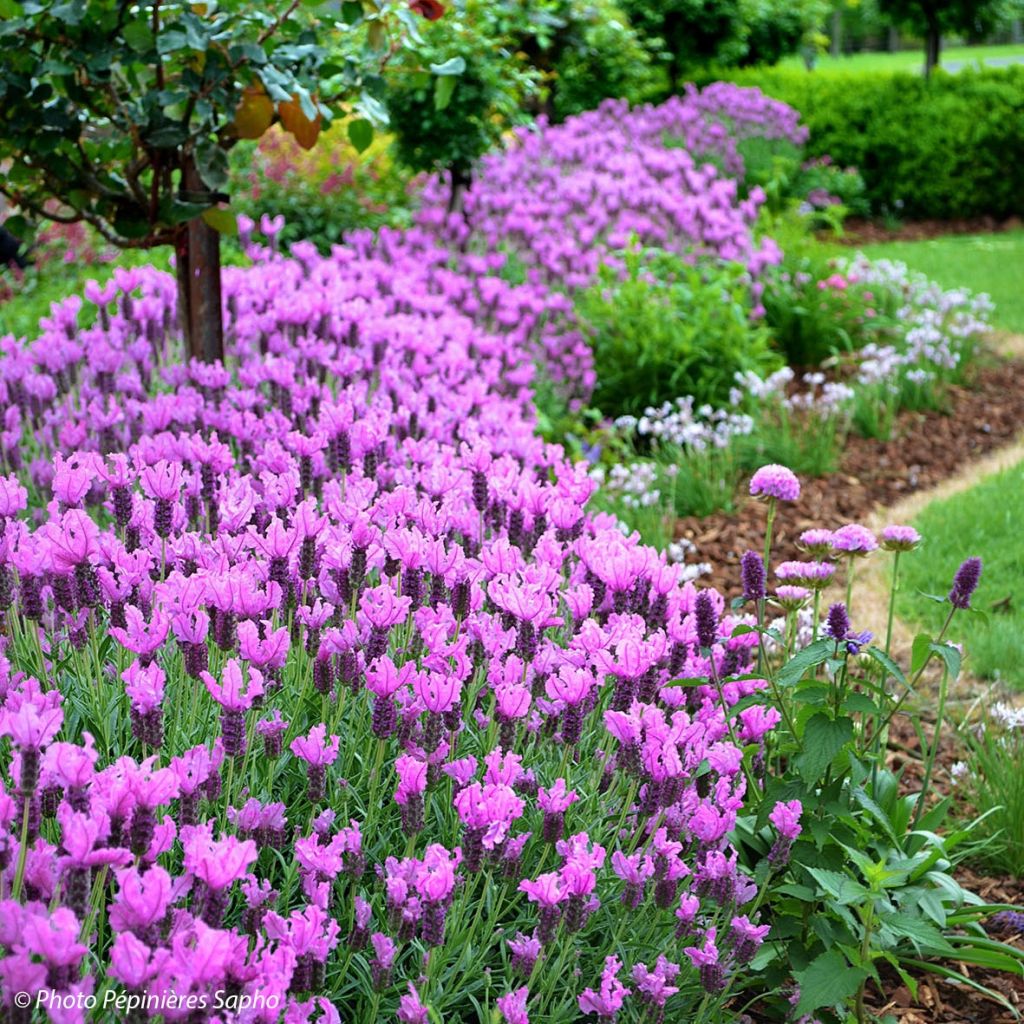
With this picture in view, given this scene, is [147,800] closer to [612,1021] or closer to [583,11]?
[612,1021]

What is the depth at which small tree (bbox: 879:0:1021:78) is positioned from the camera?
18.1m

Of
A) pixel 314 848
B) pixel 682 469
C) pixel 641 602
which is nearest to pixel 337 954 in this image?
pixel 314 848

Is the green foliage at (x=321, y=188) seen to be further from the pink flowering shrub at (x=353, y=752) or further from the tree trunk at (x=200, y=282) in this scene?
the pink flowering shrub at (x=353, y=752)

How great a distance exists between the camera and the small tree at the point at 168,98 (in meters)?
3.86

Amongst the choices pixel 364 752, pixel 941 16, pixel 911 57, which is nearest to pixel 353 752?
pixel 364 752

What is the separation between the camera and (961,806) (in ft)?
11.9

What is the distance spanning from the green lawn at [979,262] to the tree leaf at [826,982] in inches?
301

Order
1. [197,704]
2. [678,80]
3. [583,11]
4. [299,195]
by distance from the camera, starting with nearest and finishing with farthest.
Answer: [197,704] < [299,195] < [583,11] < [678,80]

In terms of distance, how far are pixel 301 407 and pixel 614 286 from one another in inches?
136

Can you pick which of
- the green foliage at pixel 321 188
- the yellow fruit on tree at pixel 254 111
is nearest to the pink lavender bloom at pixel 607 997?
the yellow fruit on tree at pixel 254 111

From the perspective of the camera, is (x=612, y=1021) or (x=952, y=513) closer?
(x=612, y=1021)

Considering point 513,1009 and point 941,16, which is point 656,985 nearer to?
point 513,1009

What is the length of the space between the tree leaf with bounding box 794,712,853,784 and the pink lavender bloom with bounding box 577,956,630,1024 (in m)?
0.61

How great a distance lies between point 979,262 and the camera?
38.7ft
